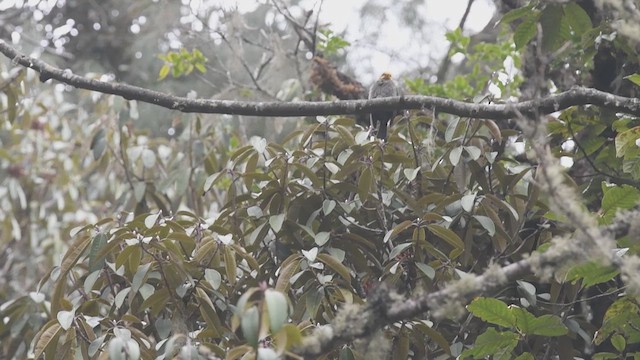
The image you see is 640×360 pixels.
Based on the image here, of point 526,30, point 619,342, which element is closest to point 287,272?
point 619,342

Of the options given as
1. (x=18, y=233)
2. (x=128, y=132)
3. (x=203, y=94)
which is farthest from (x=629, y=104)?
(x=203, y=94)

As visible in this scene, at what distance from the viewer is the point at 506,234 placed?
2.38 meters

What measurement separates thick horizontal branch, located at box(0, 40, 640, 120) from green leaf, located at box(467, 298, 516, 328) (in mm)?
473

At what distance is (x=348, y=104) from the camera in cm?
233

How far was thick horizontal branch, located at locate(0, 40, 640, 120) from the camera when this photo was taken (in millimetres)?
2066

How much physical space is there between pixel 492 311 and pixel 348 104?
0.71 meters

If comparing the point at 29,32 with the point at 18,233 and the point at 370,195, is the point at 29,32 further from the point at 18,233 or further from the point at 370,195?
the point at 370,195

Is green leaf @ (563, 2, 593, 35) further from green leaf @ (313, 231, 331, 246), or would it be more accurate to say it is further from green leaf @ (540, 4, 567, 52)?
green leaf @ (313, 231, 331, 246)

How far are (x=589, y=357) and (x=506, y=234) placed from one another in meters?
0.47

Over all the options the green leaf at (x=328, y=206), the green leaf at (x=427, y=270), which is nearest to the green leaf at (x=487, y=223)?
the green leaf at (x=427, y=270)

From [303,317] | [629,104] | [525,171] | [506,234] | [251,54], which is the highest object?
[251,54]

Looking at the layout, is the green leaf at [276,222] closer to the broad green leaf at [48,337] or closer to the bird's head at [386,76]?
the broad green leaf at [48,337]

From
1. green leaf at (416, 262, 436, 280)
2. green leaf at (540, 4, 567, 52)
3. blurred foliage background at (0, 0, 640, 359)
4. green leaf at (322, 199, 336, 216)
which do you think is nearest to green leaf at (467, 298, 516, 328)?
blurred foliage background at (0, 0, 640, 359)

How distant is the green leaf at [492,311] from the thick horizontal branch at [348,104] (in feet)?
1.55
